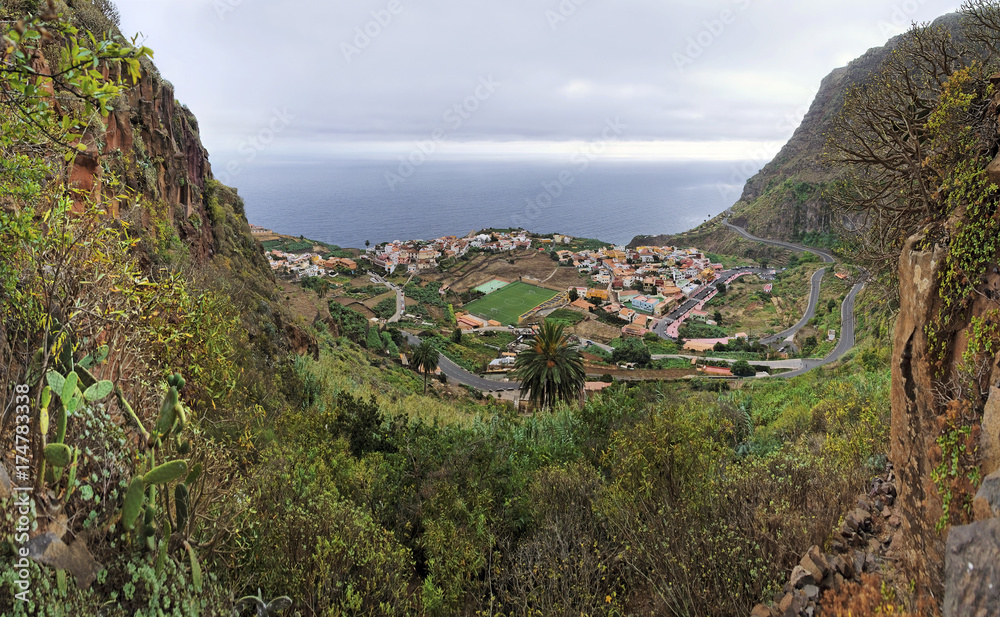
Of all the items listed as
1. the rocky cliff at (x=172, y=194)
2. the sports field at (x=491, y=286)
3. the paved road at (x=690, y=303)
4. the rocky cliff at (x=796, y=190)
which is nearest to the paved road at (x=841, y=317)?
the rocky cliff at (x=796, y=190)

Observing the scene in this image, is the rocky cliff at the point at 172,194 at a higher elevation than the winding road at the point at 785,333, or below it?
higher

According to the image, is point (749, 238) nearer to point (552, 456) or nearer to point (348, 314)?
point (348, 314)

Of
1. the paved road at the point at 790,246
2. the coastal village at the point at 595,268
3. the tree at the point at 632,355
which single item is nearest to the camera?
the tree at the point at 632,355

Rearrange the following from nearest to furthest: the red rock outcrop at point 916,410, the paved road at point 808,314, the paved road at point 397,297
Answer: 1. the red rock outcrop at point 916,410
2. the paved road at point 808,314
3. the paved road at point 397,297

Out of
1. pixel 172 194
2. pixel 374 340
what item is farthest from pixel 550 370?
pixel 374 340

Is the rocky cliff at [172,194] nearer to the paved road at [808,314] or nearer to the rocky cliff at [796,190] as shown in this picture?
the paved road at [808,314]

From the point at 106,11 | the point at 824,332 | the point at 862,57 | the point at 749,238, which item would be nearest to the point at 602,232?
the point at 749,238

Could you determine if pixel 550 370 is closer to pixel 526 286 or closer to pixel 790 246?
pixel 526 286
